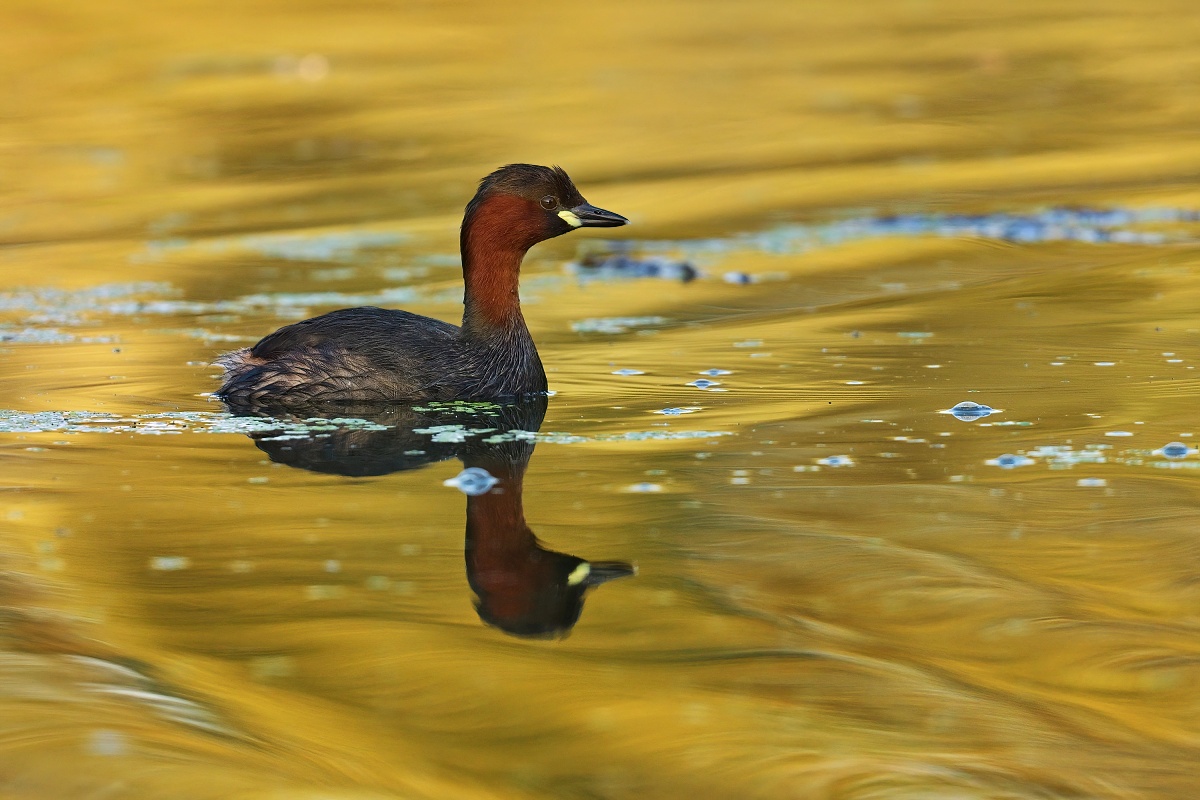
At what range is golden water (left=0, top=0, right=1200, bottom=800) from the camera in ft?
13.6

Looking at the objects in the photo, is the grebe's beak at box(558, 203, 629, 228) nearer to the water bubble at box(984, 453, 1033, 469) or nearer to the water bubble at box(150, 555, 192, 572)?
the water bubble at box(984, 453, 1033, 469)

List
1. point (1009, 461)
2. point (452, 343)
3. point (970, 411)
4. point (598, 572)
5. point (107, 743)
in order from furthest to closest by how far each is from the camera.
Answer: point (452, 343), point (970, 411), point (1009, 461), point (598, 572), point (107, 743)

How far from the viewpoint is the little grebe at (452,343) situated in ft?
26.1

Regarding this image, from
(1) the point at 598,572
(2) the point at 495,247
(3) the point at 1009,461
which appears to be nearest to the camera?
(1) the point at 598,572

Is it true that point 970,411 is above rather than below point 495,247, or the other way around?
below

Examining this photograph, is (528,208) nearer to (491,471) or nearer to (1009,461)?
(491,471)

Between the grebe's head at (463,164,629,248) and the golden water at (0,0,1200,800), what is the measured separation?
0.72m

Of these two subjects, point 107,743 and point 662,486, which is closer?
point 107,743

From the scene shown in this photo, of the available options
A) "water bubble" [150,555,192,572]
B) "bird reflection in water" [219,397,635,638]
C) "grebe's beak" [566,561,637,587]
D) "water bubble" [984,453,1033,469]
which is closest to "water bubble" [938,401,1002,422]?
"water bubble" [984,453,1033,469]

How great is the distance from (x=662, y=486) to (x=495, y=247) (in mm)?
2634

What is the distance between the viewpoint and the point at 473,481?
21.2 feet

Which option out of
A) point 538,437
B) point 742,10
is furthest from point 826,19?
point 538,437


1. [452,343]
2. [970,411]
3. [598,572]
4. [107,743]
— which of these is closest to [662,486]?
[598,572]

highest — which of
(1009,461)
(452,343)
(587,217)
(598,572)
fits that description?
(587,217)
